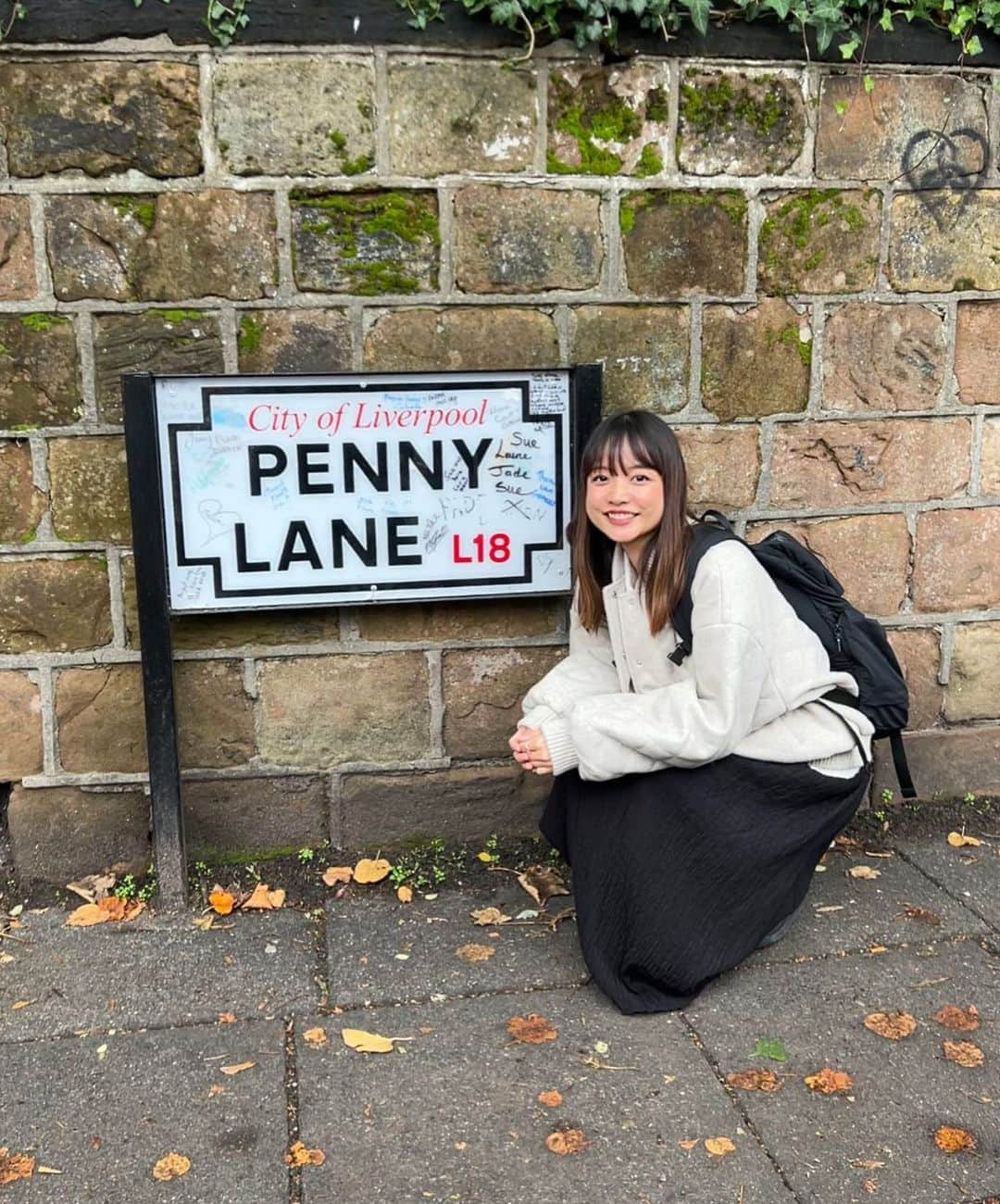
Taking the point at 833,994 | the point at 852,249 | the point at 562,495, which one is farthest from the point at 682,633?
the point at 852,249

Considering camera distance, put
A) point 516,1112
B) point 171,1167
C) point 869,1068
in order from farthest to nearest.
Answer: point 869,1068 < point 516,1112 < point 171,1167

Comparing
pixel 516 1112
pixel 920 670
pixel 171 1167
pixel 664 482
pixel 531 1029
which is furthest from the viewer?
pixel 920 670

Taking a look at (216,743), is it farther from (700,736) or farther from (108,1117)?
(700,736)

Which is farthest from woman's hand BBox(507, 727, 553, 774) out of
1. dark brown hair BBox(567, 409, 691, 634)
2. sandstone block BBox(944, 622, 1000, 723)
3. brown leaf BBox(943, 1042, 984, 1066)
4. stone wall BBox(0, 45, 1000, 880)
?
sandstone block BBox(944, 622, 1000, 723)

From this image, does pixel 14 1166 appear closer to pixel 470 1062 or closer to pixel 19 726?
pixel 470 1062

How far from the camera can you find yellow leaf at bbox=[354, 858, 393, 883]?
11.1ft

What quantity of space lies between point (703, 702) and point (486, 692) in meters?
0.98

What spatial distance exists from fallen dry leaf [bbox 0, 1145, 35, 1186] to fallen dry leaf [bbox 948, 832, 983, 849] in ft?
9.11

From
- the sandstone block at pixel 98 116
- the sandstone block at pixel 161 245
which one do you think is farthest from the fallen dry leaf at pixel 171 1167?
the sandstone block at pixel 98 116

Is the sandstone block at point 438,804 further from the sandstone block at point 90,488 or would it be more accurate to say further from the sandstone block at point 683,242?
the sandstone block at point 683,242

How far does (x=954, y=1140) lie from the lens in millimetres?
2244

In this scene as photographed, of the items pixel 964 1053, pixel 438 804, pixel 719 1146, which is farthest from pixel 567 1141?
pixel 438 804

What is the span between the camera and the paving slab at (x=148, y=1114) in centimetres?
214

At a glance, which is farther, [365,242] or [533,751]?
[365,242]
